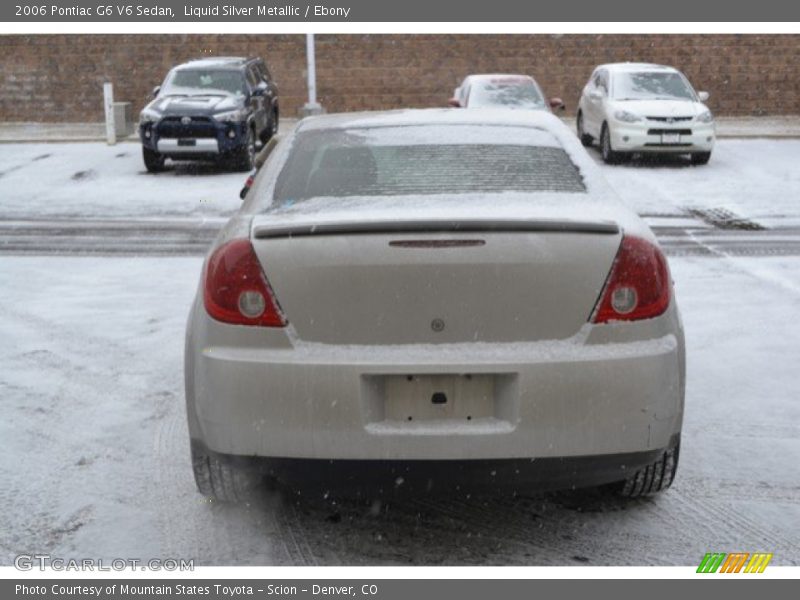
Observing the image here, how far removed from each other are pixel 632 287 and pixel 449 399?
2.38 ft

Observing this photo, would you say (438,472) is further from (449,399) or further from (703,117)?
(703,117)

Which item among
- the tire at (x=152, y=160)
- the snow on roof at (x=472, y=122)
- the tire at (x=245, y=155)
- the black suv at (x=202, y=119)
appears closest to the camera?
the snow on roof at (x=472, y=122)

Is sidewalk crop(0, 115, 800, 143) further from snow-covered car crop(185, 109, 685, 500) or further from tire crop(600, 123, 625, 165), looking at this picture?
snow-covered car crop(185, 109, 685, 500)

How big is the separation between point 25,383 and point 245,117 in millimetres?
12167

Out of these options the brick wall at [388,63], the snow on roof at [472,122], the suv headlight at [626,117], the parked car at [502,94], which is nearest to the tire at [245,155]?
the parked car at [502,94]

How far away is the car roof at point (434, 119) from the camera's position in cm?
504

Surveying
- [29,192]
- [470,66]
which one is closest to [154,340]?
[29,192]

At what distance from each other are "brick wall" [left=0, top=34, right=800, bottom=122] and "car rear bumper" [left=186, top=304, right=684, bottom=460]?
74.7ft

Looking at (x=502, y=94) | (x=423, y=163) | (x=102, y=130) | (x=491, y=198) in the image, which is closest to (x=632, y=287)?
(x=491, y=198)

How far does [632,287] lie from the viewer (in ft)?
12.7

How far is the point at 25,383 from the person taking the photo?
20.5 ft

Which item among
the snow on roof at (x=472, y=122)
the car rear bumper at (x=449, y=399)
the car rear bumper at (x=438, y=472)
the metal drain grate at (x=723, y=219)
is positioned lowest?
the metal drain grate at (x=723, y=219)

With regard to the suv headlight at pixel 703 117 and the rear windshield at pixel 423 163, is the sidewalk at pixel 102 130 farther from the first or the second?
the rear windshield at pixel 423 163

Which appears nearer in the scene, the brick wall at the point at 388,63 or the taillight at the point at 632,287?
the taillight at the point at 632,287
